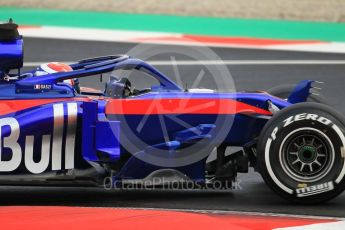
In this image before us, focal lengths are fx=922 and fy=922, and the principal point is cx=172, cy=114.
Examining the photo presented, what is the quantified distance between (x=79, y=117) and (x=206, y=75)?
7.07 m

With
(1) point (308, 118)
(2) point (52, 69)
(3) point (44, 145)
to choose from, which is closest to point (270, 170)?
(1) point (308, 118)

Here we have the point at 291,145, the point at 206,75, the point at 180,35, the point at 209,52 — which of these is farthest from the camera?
the point at 180,35

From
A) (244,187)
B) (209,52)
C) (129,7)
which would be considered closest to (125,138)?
(244,187)

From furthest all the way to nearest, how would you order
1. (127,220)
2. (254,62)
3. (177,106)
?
(254,62)
(177,106)
(127,220)

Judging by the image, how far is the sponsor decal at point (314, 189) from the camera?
6680mm

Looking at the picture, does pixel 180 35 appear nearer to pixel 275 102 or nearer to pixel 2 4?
pixel 2 4

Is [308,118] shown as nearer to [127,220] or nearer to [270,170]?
[270,170]

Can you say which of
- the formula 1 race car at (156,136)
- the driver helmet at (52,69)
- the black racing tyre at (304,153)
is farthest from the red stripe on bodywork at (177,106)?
the driver helmet at (52,69)

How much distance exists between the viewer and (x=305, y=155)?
22.0 feet

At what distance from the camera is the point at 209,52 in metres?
16.2

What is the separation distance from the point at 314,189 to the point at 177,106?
119cm

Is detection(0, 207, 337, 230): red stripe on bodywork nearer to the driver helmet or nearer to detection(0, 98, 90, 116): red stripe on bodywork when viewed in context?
detection(0, 98, 90, 116): red stripe on bodywork

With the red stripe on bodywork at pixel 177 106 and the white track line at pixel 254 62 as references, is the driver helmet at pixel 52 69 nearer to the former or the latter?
the red stripe on bodywork at pixel 177 106

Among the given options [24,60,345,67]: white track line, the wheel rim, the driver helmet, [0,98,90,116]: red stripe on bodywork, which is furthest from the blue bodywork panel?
[24,60,345,67]: white track line
